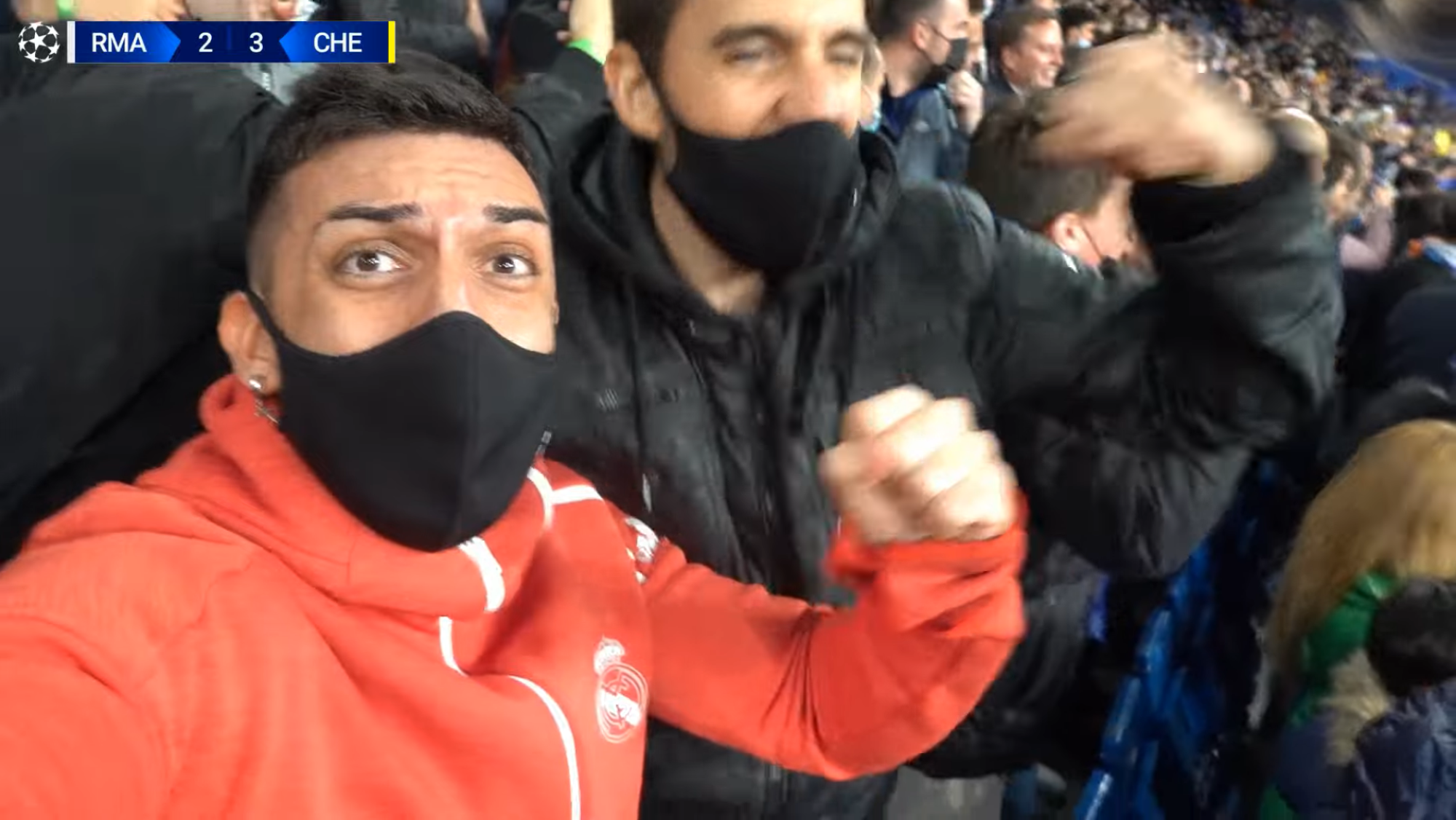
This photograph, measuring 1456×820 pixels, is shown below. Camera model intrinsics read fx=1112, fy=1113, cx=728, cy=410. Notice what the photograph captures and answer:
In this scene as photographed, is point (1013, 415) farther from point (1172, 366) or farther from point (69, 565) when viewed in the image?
point (69, 565)

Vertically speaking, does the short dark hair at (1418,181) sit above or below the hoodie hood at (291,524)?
below

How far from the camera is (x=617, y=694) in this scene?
102 cm

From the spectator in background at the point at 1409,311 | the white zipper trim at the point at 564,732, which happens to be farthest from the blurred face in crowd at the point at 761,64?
the spectator in background at the point at 1409,311

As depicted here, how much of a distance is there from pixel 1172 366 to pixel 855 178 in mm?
383

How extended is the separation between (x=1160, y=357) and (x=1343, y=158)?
8.21 ft

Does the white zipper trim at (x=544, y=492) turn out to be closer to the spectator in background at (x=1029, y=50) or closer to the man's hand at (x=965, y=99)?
the man's hand at (x=965, y=99)

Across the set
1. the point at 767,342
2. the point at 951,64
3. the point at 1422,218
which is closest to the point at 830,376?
the point at 767,342

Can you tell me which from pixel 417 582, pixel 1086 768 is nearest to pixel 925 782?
pixel 1086 768

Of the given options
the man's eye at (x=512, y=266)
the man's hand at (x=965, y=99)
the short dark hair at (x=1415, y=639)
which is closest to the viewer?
the man's eye at (x=512, y=266)

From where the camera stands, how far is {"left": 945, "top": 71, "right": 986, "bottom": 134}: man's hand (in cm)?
322

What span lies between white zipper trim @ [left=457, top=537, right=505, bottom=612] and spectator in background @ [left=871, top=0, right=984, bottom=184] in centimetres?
200

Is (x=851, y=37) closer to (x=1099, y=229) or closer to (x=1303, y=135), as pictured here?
(x=1303, y=135)

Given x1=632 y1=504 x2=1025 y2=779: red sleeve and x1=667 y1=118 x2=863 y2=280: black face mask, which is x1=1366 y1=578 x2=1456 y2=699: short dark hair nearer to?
x1=632 y1=504 x2=1025 y2=779: red sleeve

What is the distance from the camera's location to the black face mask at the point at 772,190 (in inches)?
45.2
